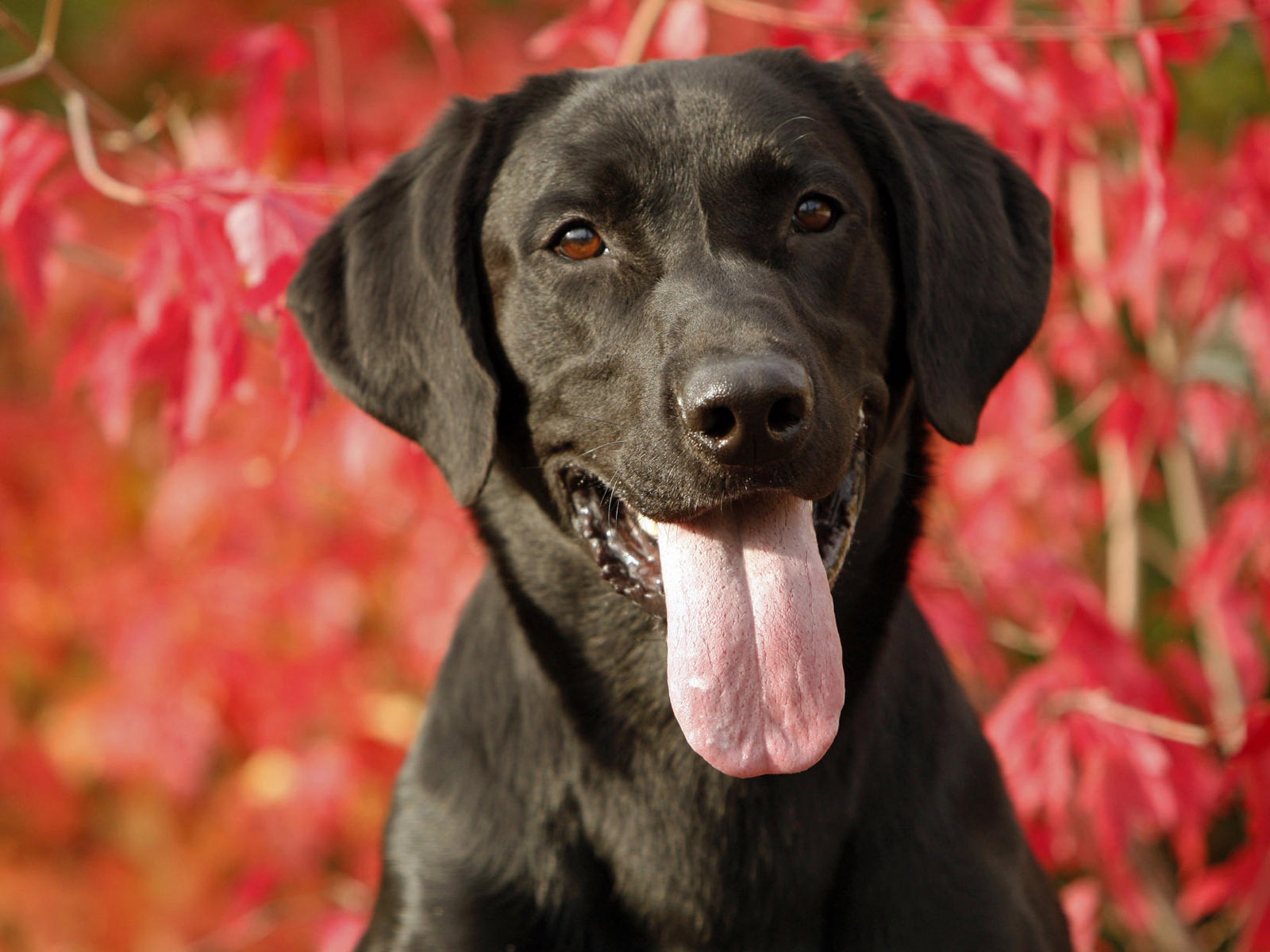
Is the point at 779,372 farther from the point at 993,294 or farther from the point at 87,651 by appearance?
the point at 87,651

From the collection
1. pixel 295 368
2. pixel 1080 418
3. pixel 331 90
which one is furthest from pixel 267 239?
pixel 1080 418

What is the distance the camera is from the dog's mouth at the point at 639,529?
2297 mm

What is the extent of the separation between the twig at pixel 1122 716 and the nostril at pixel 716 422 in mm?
1399

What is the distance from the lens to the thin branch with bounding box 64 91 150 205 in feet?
8.66

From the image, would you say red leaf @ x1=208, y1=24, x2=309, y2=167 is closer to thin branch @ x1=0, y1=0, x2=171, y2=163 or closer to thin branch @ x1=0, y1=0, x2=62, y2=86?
thin branch @ x1=0, y1=0, x2=171, y2=163

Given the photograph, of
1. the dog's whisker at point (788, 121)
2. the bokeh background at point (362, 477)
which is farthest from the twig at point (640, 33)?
the dog's whisker at point (788, 121)

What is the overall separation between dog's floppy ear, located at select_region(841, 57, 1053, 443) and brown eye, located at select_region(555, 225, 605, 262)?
0.51 metres

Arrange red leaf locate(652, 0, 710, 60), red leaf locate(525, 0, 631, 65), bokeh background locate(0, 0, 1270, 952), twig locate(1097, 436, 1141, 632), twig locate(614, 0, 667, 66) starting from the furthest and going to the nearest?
twig locate(1097, 436, 1141, 632), red leaf locate(525, 0, 631, 65), twig locate(614, 0, 667, 66), red leaf locate(652, 0, 710, 60), bokeh background locate(0, 0, 1270, 952)

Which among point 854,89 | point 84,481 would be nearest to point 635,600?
point 854,89

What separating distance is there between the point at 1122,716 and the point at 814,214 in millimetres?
1345

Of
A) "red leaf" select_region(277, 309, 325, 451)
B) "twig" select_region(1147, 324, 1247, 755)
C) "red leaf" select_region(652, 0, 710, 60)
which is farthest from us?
"twig" select_region(1147, 324, 1247, 755)

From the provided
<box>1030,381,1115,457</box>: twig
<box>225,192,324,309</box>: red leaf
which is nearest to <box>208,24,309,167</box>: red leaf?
<box>225,192,324,309</box>: red leaf

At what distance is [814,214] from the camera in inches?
93.8

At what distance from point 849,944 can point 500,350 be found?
109 cm
